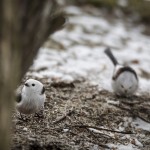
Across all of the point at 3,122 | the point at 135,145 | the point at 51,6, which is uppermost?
the point at 51,6

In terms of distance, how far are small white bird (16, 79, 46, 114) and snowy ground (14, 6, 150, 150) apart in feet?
2.17

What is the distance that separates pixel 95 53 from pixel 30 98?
3345 mm

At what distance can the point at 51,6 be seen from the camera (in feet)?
7.98

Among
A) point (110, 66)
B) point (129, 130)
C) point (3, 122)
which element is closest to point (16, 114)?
point (129, 130)

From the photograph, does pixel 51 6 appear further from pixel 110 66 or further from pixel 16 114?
pixel 110 66

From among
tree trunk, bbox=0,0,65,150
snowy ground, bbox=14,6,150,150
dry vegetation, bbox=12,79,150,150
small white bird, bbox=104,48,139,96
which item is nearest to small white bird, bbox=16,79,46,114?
dry vegetation, bbox=12,79,150,150

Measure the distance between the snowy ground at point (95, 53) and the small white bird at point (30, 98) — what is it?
2.17 ft

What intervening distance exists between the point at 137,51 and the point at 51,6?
202 inches

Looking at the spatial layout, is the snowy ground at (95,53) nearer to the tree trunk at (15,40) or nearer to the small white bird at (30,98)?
the small white bird at (30,98)

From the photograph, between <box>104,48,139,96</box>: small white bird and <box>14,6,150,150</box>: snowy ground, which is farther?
<box>14,6,150,150</box>: snowy ground

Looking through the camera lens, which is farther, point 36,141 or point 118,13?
point 118,13

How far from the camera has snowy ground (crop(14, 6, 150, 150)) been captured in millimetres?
5266

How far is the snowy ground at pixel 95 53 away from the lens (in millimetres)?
5266

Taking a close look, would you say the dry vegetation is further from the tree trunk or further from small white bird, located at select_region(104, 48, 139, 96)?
the tree trunk
